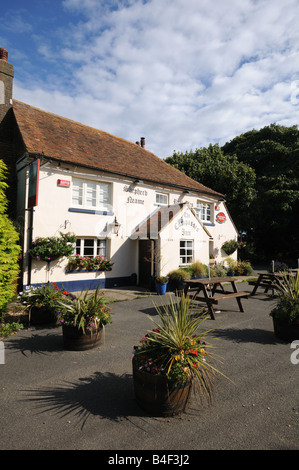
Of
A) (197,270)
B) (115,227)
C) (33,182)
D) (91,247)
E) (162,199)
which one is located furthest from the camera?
(162,199)

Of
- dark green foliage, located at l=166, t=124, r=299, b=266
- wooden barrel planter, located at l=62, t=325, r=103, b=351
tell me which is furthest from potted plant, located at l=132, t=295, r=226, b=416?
dark green foliage, located at l=166, t=124, r=299, b=266

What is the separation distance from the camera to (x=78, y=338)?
5.52 m

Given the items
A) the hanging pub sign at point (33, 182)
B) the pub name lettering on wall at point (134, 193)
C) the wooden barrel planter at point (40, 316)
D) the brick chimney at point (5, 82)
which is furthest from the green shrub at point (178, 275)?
the brick chimney at point (5, 82)

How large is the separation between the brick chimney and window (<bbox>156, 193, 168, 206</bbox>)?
8.85 meters

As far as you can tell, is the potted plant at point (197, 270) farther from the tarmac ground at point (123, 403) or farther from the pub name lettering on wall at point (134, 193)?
the tarmac ground at point (123, 403)

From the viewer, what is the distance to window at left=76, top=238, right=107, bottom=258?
40.8ft

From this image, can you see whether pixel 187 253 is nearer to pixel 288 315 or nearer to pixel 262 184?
pixel 288 315

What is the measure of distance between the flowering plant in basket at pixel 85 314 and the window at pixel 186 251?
8.57 metres

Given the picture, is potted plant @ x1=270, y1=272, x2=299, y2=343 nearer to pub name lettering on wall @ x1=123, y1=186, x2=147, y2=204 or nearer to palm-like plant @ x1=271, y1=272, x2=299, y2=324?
palm-like plant @ x1=271, y1=272, x2=299, y2=324

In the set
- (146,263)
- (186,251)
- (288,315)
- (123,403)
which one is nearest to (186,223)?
(186,251)

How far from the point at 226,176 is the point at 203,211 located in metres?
6.23

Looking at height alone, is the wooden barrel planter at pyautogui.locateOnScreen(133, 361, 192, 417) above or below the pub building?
below

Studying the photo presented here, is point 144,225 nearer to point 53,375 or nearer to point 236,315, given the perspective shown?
point 236,315
